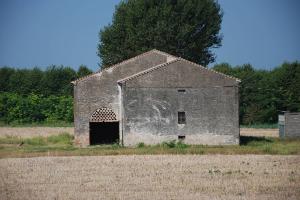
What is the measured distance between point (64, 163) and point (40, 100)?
40.0m

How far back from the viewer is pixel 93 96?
41.2 m

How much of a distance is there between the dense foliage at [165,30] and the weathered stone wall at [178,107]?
784 inches

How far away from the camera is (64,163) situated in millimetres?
29828

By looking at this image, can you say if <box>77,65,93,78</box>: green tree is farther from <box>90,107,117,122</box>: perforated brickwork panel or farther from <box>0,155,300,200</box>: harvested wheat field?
<box>0,155,300,200</box>: harvested wheat field

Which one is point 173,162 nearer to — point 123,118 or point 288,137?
point 123,118

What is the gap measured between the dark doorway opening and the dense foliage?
15822mm

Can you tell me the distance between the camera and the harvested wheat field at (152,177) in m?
20.1

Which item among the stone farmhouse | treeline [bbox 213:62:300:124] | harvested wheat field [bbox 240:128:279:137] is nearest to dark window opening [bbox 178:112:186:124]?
the stone farmhouse

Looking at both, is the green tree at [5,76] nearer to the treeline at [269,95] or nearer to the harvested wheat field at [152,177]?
the treeline at [269,95]

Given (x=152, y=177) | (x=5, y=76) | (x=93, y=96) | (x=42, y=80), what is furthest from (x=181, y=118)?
(x=5, y=76)

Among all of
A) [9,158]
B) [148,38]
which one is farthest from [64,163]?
[148,38]

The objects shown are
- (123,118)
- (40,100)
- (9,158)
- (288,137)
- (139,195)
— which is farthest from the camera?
(40,100)

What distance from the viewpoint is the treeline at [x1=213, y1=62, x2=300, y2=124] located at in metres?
63.4

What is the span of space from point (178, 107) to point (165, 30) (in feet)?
69.0
